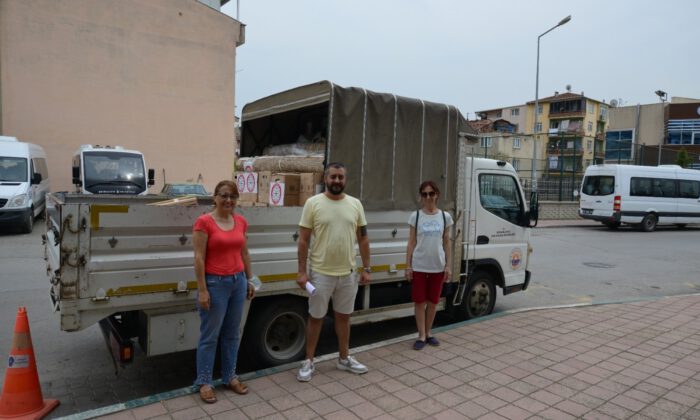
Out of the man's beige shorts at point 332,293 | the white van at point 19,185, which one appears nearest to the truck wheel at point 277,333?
the man's beige shorts at point 332,293

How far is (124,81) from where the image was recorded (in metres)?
21.7

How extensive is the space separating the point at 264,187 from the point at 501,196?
10.0 feet

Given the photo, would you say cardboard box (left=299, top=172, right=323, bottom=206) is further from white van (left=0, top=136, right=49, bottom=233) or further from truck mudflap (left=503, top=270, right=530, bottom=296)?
white van (left=0, top=136, right=49, bottom=233)

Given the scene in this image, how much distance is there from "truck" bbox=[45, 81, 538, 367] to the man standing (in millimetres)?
409

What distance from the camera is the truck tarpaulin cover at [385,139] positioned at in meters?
4.71

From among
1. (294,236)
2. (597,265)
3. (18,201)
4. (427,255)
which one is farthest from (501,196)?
(18,201)

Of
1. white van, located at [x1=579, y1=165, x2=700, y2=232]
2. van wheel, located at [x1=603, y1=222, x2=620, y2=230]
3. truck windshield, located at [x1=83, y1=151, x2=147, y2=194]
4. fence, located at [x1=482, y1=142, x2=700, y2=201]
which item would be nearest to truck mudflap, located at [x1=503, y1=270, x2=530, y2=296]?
truck windshield, located at [x1=83, y1=151, x2=147, y2=194]

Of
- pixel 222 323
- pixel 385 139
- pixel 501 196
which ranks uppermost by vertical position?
pixel 385 139

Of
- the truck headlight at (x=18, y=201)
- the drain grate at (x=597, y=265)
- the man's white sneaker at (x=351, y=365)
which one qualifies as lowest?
the drain grate at (x=597, y=265)

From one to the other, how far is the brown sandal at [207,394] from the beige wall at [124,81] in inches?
798

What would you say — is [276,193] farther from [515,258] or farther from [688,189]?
[688,189]

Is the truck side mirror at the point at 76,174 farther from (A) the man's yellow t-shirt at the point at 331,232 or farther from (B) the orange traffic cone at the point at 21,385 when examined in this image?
(A) the man's yellow t-shirt at the point at 331,232

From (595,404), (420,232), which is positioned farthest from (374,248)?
(595,404)

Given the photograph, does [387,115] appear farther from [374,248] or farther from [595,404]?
[595,404]
